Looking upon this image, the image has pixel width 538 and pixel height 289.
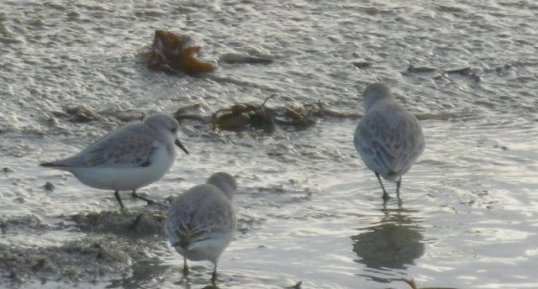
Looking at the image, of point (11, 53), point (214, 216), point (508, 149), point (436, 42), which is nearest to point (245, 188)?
point (214, 216)

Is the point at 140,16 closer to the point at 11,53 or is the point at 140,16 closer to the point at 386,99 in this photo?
the point at 11,53

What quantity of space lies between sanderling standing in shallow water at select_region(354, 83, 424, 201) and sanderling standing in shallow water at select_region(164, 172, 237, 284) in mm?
1543

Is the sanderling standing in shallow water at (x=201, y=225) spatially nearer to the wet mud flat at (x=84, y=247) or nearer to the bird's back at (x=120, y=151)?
the wet mud flat at (x=84, y=247)

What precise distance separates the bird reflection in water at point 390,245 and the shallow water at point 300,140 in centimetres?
2

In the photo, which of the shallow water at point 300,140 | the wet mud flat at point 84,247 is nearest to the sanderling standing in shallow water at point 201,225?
the shallow water at point 300,140

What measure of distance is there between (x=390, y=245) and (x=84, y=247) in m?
1.73

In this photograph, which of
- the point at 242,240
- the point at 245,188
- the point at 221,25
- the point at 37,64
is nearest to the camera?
the point at 242,240

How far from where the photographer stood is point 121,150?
25.7ft

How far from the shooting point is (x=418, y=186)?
847 cm

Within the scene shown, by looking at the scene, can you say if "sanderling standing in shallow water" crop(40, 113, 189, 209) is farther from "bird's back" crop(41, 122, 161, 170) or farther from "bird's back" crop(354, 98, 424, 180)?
"bird's back" crop(354, 98, 424, 180)

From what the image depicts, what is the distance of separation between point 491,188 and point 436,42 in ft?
9.53

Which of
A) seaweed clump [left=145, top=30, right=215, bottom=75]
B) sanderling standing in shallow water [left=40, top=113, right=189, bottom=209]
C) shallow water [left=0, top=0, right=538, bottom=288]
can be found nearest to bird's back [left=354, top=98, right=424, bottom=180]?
shallow water [left=0, top=0, right=538, bottom=288]

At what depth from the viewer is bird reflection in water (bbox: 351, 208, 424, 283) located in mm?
7117

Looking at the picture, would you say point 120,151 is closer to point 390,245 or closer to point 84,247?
point 84,247
